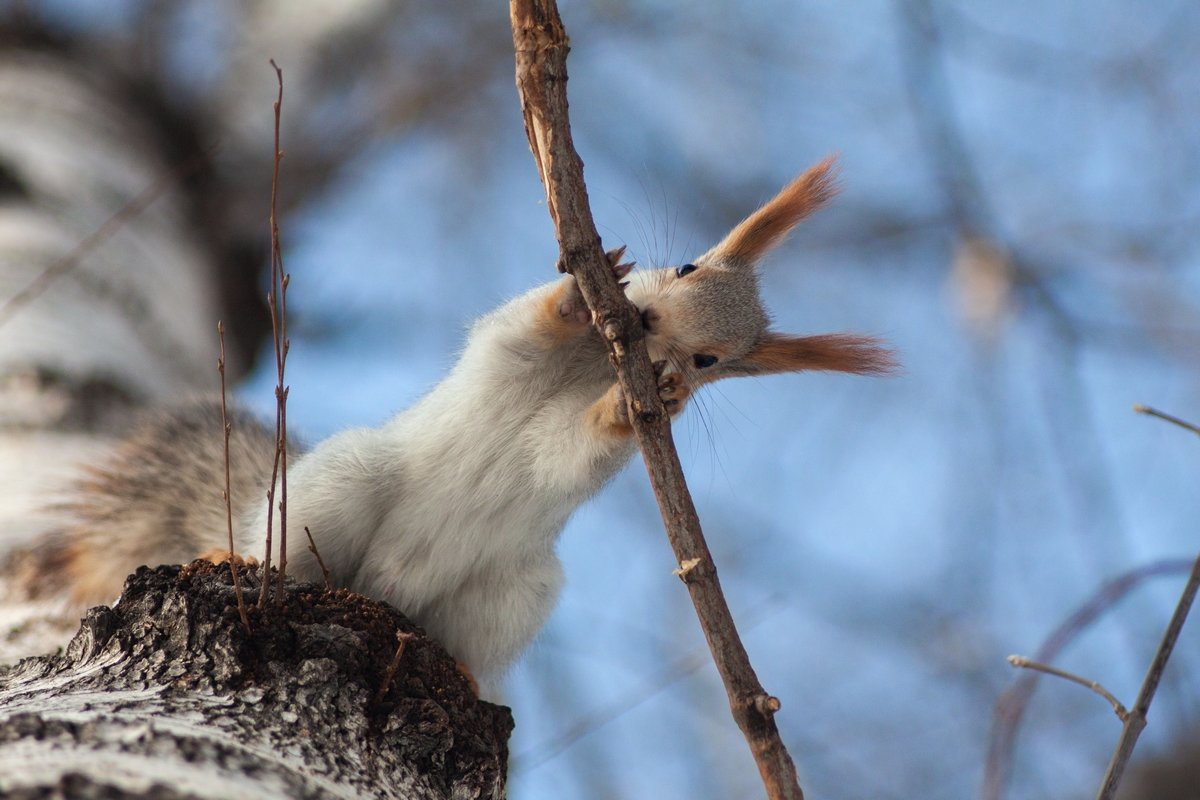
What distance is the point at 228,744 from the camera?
3.13 ft

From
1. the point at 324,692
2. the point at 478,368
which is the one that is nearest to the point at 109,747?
the point at 324,692

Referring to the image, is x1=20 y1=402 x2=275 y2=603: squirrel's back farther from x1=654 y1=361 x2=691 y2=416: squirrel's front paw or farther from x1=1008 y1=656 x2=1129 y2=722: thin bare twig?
x1=1008 y1=656 x2=1129 y2=722: thin bare twig

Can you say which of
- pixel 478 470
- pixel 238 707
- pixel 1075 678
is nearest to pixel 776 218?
pixel 478 470

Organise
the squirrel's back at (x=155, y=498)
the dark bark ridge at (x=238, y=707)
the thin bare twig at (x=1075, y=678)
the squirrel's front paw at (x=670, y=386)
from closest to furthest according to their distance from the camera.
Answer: the dark bark ridge at (x=238, y=707) < the thin bare twig at (x=1075, y=678) < the squirrel's front paw at (x=670, y=386) < the squirrel's back at (x=155, y=498)

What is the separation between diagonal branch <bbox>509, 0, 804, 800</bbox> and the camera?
3.63ft

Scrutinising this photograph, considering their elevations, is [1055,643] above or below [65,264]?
below

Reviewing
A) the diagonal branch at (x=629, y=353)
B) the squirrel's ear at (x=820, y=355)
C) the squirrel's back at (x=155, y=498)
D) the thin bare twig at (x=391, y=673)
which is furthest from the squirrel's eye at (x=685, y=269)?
the thin bare twig at (x=391, y=673)

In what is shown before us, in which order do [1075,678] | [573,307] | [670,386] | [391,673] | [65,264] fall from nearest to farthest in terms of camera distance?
[1075,678]
[391,673]
[670,386]
[573,307]
[65,264]

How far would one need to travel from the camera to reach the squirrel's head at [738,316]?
1.84 meters

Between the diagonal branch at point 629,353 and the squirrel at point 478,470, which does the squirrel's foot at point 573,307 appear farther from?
the diagonal branch at point 629,353

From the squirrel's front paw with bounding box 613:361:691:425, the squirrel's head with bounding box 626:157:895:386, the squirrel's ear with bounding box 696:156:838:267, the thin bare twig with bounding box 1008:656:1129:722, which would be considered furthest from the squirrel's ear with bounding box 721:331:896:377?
the thin bare twig with bounding box 1008:656:1129:722

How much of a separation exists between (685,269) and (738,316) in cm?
14

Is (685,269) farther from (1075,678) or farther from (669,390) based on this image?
(1075,678)

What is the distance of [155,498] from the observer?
1.96 meters
